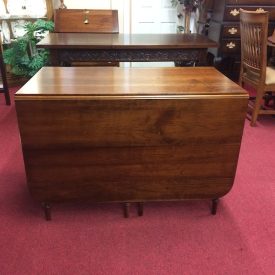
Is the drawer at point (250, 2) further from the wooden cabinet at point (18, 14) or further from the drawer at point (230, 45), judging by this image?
the wooden cabinet at point (18, 14)

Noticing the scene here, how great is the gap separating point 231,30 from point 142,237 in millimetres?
2719

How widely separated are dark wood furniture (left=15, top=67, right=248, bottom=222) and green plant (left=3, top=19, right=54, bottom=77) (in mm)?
2085

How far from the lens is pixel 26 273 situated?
1.30 m

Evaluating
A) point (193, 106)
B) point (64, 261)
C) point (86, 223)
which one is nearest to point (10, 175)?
point (86, 223)

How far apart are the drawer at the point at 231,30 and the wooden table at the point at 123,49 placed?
0.91 m

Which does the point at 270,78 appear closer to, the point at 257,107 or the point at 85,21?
the point at 257,107

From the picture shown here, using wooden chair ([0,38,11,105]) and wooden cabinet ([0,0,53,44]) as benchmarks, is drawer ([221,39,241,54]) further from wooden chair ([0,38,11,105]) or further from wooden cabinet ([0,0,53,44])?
wooden chair ([0,38,11,105])

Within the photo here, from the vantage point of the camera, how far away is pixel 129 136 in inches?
53.7

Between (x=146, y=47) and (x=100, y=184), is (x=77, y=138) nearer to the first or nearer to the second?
(x=100, y=184)

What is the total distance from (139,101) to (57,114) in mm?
370

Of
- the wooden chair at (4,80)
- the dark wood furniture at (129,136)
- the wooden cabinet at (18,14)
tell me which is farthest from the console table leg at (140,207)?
the wooden cabinet at (18,14)

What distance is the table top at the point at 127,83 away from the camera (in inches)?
51.5

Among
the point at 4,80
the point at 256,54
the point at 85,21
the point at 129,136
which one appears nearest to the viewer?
the point at 129,136

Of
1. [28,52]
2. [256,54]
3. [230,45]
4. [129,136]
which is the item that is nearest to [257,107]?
[256,54]
